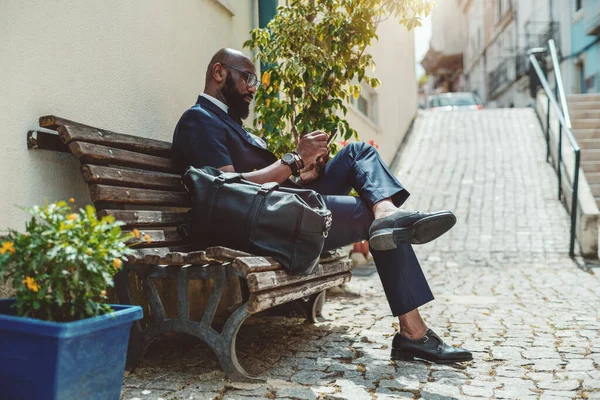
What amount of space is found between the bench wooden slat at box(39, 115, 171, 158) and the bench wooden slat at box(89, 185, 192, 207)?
0.25 meters

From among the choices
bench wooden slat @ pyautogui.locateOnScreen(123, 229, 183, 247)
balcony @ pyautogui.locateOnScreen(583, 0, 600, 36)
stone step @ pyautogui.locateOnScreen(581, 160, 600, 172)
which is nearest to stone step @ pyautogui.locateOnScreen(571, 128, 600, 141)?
stone step @ pyautogui.locateOnScreen(581, 160, 600, 172)

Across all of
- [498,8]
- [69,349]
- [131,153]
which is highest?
[498,8]

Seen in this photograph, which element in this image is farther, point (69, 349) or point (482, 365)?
point (482, 365)

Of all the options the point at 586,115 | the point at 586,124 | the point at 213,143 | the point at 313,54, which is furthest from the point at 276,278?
the point at 586,115

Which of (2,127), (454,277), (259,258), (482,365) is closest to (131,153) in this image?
(2,127)

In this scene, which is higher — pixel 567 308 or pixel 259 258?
pixel 259 258

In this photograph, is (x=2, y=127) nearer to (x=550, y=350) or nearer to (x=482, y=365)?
(x=482, y=365)

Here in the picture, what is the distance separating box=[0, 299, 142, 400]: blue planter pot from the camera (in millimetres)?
1851

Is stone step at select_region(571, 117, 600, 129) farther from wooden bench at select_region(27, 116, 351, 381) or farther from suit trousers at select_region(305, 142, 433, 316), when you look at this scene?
wooden bench at select_region(27, 116, 351, 381)

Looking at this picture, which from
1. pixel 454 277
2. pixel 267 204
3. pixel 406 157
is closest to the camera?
pixel 267 204

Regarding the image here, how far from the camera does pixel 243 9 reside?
227 inches

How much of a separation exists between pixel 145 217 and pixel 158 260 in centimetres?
43

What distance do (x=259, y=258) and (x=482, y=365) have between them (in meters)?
1.26

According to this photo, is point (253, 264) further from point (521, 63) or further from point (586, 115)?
point (521, 63)
